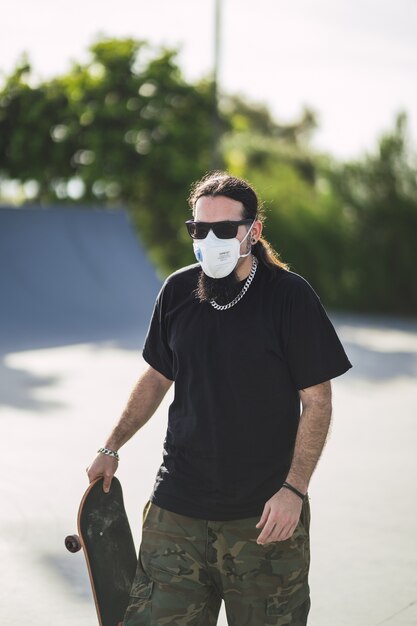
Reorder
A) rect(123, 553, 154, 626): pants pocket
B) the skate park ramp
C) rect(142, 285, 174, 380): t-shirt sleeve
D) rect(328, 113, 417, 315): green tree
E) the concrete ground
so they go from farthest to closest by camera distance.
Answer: rect(328, 113, 417, 315): green tree, the skate park ramp, the concrete ground, rect(142, 285, 174, 380): t-shirt sleeve, rect(123, 553, 154, 626): pants pocket

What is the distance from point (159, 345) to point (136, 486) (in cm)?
322

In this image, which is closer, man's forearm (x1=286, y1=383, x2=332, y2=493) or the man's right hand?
man's forearm (x1=286, y1=383, x2=332, y2=493)

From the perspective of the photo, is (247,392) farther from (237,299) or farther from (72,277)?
(72,277)

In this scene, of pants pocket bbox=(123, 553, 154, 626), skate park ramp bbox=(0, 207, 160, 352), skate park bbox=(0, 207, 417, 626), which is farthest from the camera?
skate park ramp bbox=(0, 207, 160, 352)

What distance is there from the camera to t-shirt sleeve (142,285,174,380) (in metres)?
3.31

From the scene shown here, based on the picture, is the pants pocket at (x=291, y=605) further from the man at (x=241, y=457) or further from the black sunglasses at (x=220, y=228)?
the black sunglasses at (x=220, y=228)

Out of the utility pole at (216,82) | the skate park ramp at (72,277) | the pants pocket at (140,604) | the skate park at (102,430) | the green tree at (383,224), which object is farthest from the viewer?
the utility pole at (216,82)

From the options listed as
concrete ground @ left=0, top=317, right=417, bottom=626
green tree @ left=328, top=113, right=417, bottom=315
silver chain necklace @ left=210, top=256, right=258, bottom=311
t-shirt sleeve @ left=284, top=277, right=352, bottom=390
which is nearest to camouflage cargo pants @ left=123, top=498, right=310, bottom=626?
t-shirt sleeve @ left=284, top=277, right=352, bottom=390

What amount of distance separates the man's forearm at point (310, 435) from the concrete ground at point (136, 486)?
1604 millimetres

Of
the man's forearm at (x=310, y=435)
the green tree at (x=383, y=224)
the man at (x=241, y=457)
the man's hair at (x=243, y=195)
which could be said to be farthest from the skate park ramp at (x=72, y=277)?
the man's forearm at (x=310, y=435)

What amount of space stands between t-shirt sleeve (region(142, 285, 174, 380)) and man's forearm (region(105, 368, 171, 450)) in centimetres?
4

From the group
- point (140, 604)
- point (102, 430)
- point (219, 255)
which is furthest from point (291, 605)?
point (102, 430)

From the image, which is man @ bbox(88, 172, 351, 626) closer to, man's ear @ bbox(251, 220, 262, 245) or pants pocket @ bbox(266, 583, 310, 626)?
pants pocket @ bbox(266, 583, 310, 626)

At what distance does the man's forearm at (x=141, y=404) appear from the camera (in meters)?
3.38
